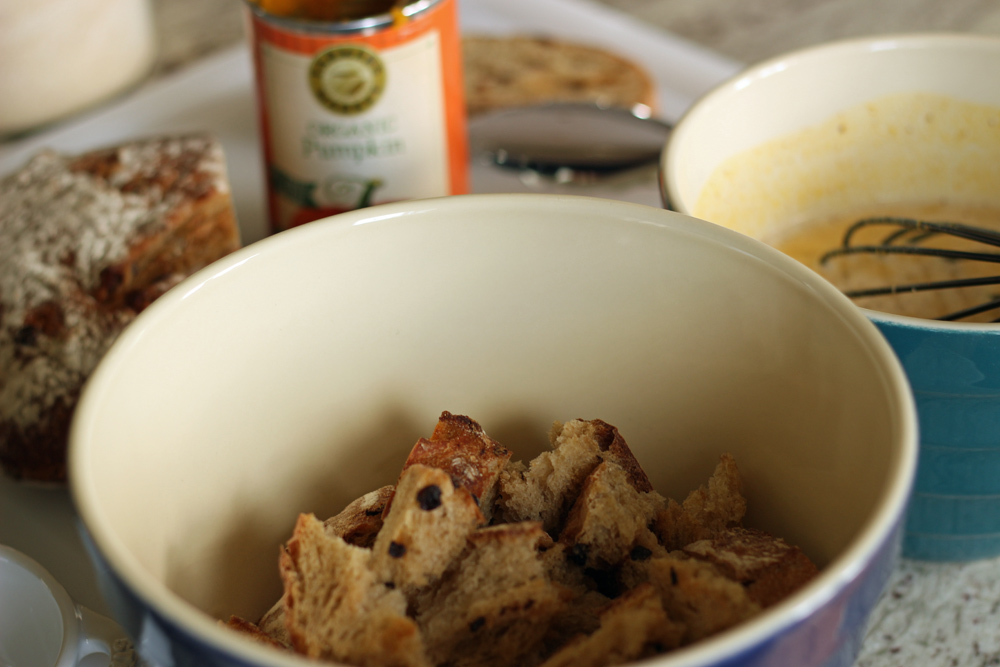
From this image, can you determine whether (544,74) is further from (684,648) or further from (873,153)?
(684,648)

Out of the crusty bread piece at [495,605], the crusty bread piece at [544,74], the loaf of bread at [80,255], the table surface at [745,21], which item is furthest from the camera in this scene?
the table surface at [745,21]

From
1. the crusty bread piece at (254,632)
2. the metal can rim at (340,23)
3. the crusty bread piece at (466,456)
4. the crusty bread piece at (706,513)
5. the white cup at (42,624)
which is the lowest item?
the white cup at (42,624)

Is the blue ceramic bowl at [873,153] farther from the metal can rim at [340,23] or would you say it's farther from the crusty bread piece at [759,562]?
the metal can rim at [340,23]

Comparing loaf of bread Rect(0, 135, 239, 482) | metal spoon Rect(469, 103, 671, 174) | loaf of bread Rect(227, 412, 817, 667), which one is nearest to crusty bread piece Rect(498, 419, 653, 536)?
loaf of bread Rect(227, 412, 817, 667)

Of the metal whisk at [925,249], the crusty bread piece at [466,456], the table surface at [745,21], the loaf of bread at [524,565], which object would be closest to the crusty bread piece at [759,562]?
the loaf of bread at [524,565]

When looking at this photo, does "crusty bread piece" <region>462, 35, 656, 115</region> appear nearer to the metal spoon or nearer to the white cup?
the metal spoon

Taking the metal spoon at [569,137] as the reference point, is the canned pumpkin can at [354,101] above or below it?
above

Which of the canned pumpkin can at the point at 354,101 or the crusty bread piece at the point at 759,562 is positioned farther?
the canned pumpkin can at the point at 354,101

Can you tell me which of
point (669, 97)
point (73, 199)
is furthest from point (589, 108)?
point (73, 199)
